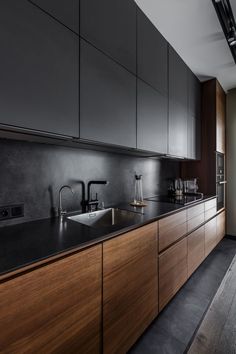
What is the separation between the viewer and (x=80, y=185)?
66.4 inches

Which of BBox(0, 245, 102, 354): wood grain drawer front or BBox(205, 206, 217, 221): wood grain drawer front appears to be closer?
BBox(0, 245, 102, 354): wood grain drawer front

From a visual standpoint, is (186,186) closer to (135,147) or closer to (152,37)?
(135,147)

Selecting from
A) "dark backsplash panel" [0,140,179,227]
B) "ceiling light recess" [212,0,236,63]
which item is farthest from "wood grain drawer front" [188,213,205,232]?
"ceiling light recess" [212,0,236,63]

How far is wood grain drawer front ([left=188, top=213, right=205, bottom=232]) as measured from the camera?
2.10 m

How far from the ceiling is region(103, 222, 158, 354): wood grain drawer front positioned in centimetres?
189

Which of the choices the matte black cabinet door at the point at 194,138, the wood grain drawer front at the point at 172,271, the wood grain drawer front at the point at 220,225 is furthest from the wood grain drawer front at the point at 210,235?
the matte black cabinet door at the point at 194,138

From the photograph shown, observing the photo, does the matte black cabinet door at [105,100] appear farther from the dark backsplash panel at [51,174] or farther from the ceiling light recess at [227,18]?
the ceiling light recess at [227,18]

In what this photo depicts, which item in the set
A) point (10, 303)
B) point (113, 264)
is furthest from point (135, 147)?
point (10, 303)

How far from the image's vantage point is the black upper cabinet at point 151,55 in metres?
1.76

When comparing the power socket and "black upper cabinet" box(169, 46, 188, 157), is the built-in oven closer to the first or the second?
"black upper cabinet" box(169, 46, 188, 157)

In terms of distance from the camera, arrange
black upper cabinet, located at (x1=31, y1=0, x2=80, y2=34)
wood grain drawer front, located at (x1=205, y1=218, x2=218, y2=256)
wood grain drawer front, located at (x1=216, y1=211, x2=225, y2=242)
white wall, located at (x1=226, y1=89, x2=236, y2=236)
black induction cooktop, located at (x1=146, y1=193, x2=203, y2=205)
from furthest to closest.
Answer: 1. white wall, located at (x1=226, y1=89, x2=236, y2=236)
2. wood grain drawer front, located at (x1=216, y1=211, x2=225, y2=242)
3. wood grain drawer front, located at (x1=205, y1=218, x2=218, y2=256)
4. black induction cooktop, located at (x1=146, y1=193, x2=203, y2=205)
5. black upper cabinet, located at (x1=31, y1=0, x2=80, y2=34)

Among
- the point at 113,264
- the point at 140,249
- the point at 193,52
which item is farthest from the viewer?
the point at 193,52

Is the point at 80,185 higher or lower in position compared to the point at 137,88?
lower

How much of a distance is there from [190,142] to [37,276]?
8.59ft
